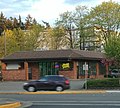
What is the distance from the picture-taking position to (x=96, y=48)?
93875 millimetres

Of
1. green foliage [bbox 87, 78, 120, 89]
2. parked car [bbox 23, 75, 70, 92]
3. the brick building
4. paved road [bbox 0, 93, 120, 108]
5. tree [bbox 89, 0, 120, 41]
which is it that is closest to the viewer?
paved road [bbox 0, 93, 120, 108]

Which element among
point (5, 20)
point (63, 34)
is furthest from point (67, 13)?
point (5, 20)

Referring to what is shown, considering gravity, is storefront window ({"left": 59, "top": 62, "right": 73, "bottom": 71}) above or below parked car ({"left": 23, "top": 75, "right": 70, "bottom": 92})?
above

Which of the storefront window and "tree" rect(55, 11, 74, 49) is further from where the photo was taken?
"tree" rect(55, 11, 74, 49)

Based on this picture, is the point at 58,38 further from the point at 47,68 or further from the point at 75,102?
the point at 75,102

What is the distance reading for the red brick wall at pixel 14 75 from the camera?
66.5 metres

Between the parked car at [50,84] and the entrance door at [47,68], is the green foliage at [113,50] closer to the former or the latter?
the parked car at [50,84]

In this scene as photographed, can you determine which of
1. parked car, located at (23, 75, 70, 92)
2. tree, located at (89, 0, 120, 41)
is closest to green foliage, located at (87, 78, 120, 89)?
parked car, located at (23, 75, 70, 92)

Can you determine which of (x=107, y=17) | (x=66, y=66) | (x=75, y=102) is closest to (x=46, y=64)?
(x=66, y=66)

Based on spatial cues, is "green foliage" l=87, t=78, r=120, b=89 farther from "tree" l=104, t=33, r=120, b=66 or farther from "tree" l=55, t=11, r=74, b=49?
"tree" l=55, t=11, r=74, b=49

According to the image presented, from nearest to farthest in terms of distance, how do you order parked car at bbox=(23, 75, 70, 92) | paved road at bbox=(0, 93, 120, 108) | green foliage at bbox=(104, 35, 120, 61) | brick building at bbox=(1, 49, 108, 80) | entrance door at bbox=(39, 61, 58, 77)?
paved road at bbox=(0, 93, 120, 108) < parked car at bbox=(23, 75, 70, 92) < green foliage at bbox=(104, 35, 120, 61) < brick building at bbox=(1, 49, 108, 80) < entrance door at bbox=(39, 61, 58, 77)

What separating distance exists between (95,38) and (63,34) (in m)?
7.09

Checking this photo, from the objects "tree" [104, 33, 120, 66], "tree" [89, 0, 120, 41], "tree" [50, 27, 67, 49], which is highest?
"tree" [89, 0, 120, 41]

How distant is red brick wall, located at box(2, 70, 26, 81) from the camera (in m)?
66.5
